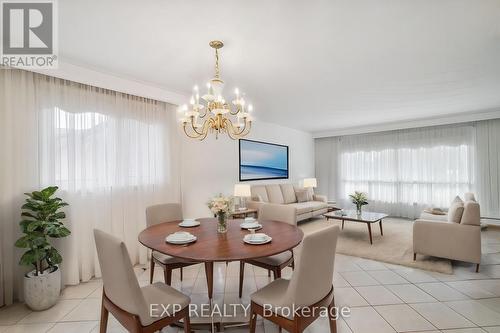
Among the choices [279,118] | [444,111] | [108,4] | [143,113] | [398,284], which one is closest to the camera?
[108,4]

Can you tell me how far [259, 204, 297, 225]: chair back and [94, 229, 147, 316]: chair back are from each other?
1680mm

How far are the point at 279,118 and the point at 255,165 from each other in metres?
1.22

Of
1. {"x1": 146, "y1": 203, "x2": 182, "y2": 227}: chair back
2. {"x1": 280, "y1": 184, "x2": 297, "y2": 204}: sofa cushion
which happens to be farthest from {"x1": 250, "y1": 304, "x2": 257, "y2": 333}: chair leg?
{"x1": 280, "y1": 184, "x2": 297, "y2": 204}: sofa cushion

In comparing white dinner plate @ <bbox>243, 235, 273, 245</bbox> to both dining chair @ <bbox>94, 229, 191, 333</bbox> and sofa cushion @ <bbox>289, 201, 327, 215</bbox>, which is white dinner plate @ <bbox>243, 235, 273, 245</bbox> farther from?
sofa cushion @ <bbox>289, 201, 327, 215</bbox>

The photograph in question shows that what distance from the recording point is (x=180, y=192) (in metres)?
3.81

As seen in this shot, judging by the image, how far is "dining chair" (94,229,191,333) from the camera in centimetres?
137

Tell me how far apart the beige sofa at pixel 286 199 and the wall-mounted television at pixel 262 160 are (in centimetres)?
31

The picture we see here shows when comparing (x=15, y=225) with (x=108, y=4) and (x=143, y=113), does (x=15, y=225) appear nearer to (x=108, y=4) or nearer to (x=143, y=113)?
(x=143, y=113)

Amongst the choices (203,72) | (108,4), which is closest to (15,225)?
(108,4)

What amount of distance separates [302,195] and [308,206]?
640 mm

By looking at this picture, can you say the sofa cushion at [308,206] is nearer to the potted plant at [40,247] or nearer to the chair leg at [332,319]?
the chair leg at [332,319]

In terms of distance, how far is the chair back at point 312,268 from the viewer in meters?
1.38

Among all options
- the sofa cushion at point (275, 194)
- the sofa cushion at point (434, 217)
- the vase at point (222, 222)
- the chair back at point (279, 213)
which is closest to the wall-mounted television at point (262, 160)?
the sofa cushion at point (275, 194)

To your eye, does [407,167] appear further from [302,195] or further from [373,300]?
[373,300]
